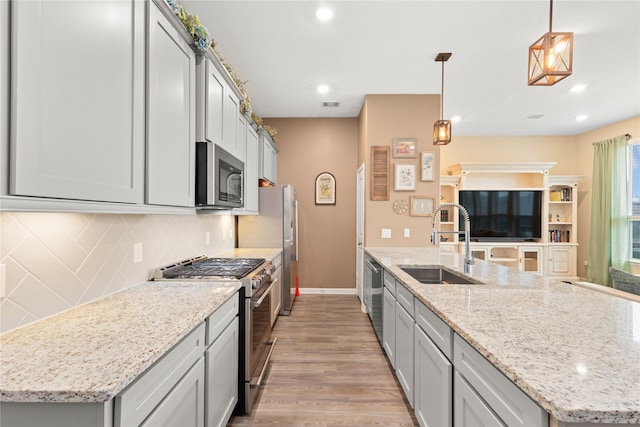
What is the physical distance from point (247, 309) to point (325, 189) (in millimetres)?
3266

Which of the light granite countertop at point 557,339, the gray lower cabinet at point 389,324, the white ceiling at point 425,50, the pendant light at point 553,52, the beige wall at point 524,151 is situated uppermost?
the white ceiling at point 425,50

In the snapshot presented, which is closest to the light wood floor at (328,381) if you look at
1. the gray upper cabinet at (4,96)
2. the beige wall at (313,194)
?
the beige wall at (313,194)

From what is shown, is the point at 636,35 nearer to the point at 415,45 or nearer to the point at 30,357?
the point at 415,45

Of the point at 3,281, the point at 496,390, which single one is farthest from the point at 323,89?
the point at 496,390

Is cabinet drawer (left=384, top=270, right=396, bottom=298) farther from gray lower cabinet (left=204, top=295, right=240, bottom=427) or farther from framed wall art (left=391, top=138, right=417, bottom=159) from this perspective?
framed wall art (left=391, top=138, right=417, bottom=159)

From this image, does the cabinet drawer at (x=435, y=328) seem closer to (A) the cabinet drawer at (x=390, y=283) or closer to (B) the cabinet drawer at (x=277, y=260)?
(A) the cabinet drawer at (x=390, y=283)

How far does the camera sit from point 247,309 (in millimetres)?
2010

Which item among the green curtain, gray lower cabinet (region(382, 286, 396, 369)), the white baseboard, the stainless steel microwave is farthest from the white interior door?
the green curtain

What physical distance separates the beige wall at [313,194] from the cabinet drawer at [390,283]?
2326mm

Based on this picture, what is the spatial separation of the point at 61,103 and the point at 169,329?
84 cm

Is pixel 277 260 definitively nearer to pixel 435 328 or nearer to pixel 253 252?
pixel 253 252

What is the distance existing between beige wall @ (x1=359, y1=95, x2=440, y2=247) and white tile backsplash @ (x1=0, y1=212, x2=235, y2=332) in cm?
262

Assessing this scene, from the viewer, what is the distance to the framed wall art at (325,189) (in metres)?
5.05

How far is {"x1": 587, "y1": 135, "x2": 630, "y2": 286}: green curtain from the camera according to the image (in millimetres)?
4973
